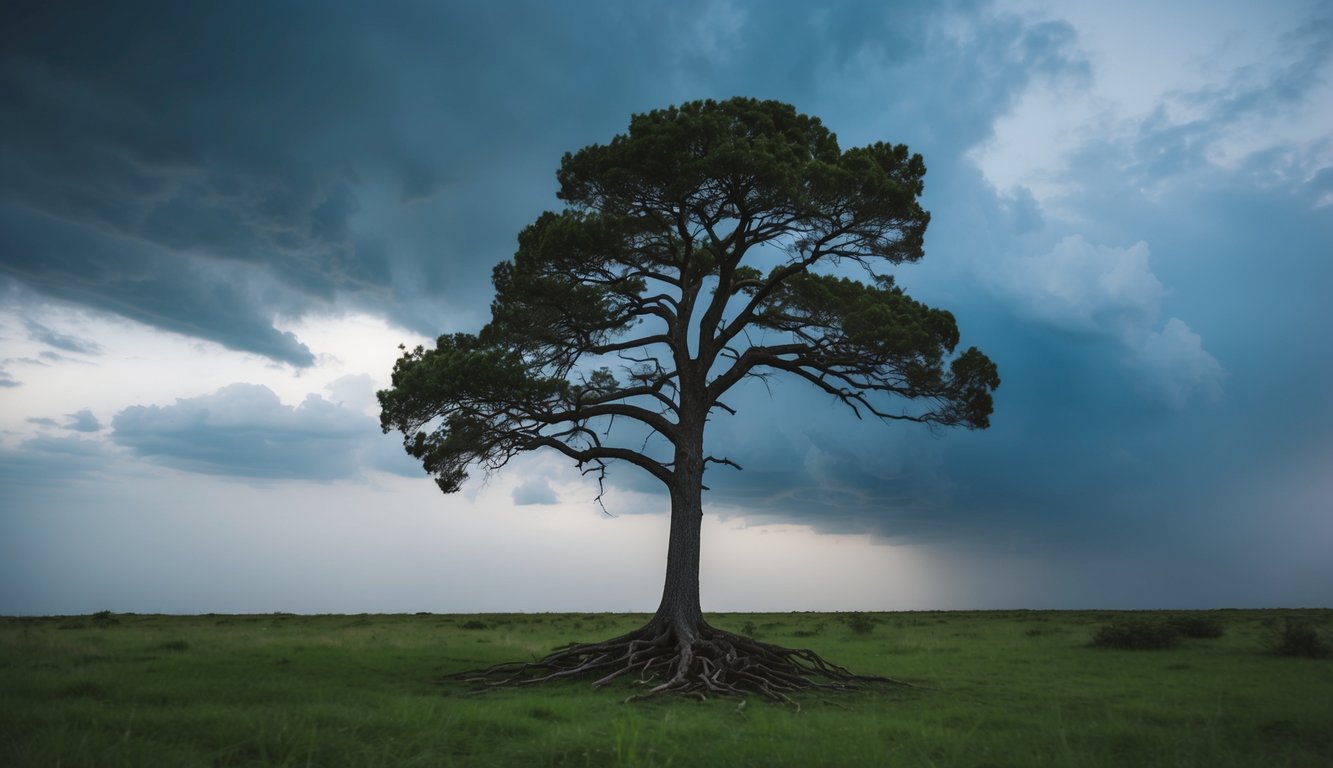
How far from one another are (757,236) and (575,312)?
16.4 feet

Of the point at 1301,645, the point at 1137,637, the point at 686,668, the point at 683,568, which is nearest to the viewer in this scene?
the point at 686,668

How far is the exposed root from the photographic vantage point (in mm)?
15672

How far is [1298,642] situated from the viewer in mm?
22828

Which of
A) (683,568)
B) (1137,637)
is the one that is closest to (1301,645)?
(1137,637)

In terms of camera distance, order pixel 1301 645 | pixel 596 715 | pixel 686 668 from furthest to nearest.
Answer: pixel 1301 645, pixel 686 668, pixel 596 715

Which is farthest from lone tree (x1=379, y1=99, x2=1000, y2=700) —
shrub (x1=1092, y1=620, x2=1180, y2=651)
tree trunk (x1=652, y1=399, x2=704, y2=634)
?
shrub (x1=1092, y1=620, x2=1180, y2=651)

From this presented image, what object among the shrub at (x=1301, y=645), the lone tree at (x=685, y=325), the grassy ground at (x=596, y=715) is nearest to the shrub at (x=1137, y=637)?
the shrub at (x=1301, y=645)

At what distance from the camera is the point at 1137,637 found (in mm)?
26344

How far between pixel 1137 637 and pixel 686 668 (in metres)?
19.1

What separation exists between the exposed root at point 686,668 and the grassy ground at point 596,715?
0.98 metres

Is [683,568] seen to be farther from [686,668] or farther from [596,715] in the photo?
[596,715]

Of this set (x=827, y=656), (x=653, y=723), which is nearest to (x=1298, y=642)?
(x=827, y=656)

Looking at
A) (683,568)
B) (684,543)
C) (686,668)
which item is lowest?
(686,668)

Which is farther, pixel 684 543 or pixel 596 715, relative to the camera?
pixel 684 543
